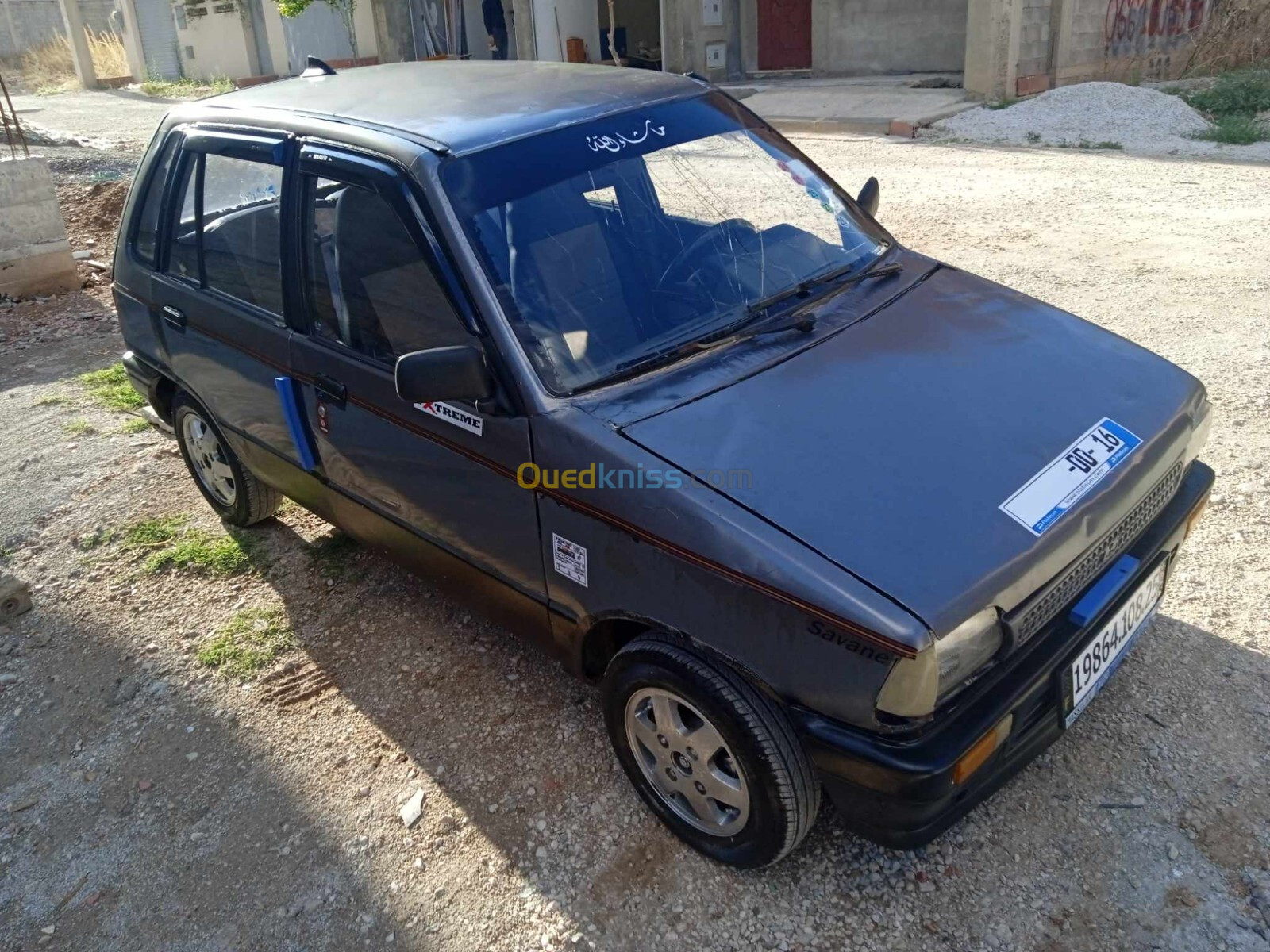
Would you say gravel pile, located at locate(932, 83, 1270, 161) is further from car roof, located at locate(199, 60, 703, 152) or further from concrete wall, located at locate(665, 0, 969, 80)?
car roof, located at locate(199, 60, 703, 152)

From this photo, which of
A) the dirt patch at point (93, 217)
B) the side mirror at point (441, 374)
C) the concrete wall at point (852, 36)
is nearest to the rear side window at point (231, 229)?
the side mirror at point (441, 374)

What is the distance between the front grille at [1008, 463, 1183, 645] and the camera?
2.26 metres

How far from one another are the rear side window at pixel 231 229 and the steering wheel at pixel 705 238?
1356 mm

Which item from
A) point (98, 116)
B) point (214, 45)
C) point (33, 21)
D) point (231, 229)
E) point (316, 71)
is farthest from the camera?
point (33, 21)

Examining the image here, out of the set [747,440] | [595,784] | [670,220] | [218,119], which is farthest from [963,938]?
[218,119]

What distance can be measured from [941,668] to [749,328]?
1181 mm

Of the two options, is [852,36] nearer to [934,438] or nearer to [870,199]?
[870,199]

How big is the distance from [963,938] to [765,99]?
15.3 m

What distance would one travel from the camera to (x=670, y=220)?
3.01 m

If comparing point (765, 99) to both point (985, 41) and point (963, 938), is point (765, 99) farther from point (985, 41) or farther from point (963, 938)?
point (963, 938)

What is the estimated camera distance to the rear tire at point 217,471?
4164 millimetres

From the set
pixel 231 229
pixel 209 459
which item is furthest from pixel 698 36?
pixel 231 229

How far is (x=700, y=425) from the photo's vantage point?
243 cm

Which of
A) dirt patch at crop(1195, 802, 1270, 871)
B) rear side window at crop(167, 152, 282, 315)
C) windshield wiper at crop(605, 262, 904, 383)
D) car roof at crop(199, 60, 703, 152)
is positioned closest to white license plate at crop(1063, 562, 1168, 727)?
dirt patch at crop(1195, 802, 1270, 871)
